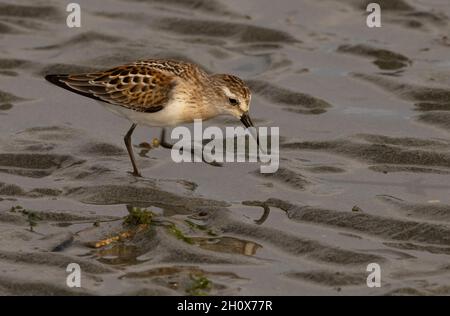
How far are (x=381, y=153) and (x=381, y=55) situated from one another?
3348mm

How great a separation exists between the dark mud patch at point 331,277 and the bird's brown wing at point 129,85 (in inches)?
146

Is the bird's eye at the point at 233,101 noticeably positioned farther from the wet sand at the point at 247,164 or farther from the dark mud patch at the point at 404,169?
the dark mud patch at the point at 404,169

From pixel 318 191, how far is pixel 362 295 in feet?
9.14

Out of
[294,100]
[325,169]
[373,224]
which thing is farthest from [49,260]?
[294,100]

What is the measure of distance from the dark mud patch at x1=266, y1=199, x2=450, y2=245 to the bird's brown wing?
222cm

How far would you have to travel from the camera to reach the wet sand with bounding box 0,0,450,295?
1043 centimetres

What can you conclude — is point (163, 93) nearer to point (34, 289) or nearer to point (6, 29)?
point (34, 289)

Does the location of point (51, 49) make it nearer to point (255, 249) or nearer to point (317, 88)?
point (317, 88)

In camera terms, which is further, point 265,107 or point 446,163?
point 265,107

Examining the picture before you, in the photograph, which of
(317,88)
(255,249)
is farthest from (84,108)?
(255,249)

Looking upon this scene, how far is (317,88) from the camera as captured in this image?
15555 mm

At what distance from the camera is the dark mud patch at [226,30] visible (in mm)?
17203

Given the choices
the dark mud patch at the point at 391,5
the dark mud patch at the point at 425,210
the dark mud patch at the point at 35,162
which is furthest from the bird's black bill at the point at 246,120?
the dark mud patch at the point at 391,5

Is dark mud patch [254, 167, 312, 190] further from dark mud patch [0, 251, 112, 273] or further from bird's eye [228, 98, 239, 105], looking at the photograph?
dark mud patch [0, 251, 112, 273]
